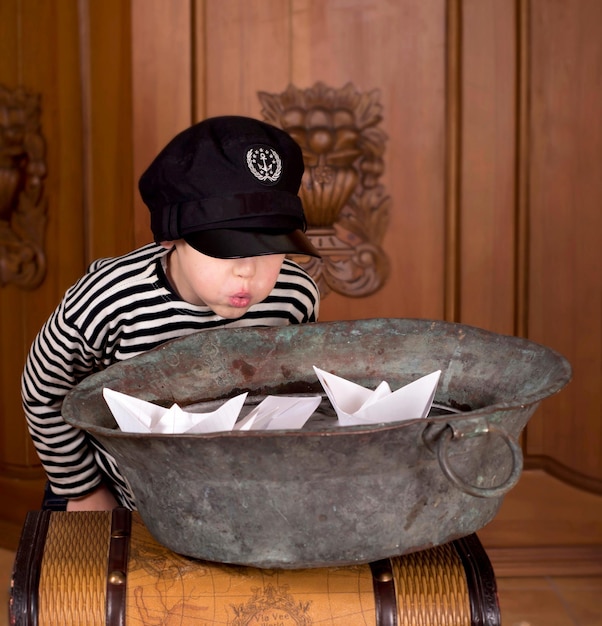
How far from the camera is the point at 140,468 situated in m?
0.86

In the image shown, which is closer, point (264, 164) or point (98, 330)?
point (264, 164)

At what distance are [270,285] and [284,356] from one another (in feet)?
0.35

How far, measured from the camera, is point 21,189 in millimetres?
2287

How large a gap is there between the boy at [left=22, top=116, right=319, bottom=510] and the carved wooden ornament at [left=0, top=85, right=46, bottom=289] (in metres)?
1.03

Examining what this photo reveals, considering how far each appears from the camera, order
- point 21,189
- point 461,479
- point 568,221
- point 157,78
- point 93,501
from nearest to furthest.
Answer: point 461,479 < point 93,501 < point 157,78 < point 568,221 < point 21,189

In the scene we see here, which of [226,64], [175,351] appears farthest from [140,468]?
[226,64]

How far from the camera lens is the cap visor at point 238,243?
1.01 meters

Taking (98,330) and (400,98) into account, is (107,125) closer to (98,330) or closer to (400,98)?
(400,98)

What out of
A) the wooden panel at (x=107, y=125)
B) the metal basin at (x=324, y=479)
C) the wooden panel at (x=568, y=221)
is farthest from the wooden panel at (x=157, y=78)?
the metal basin at (x=324, y=479)

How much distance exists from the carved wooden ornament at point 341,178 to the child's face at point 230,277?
1076 millimetres

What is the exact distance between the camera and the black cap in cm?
102

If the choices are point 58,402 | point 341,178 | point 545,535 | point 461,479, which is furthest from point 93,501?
point 545,535

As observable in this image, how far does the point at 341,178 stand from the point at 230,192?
1147 mm

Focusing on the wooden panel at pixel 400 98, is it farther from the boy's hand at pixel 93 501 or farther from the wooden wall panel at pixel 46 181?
the boy's hand at pixel 93 501
